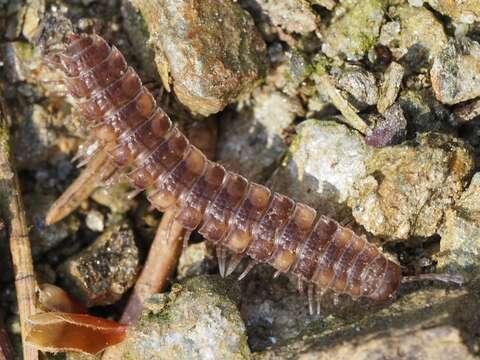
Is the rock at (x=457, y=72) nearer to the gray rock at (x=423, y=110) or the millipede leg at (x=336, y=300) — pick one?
the gray rock at (x=423, y=110)

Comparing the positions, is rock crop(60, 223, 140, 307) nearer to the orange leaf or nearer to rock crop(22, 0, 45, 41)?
the orange leaf

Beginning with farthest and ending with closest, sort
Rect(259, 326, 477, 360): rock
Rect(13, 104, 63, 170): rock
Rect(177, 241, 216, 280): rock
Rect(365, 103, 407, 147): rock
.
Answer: Rect(13, 104, 63, 170): rock < Rect(177, 241, 216, 280): rock < Rect(365, 103, 407, 147): rock < Rect(259, 326, 477, 360): rock

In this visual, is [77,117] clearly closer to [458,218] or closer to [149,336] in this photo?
[149,336]

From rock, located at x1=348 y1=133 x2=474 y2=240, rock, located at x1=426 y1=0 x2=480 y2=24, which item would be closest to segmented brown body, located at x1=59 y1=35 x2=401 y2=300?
rock, located at x1=348 y1=133 x2=474 y2=240

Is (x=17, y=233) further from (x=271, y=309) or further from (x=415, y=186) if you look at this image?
(x=415, y=186)

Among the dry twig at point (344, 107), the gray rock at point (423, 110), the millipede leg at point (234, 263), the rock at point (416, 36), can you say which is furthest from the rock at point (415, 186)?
the millipede leg at point (234, 263)

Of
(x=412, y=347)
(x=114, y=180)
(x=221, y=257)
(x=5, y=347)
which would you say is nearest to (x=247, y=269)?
(x=221, y=257)

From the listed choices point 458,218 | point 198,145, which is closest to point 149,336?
point 198,145
